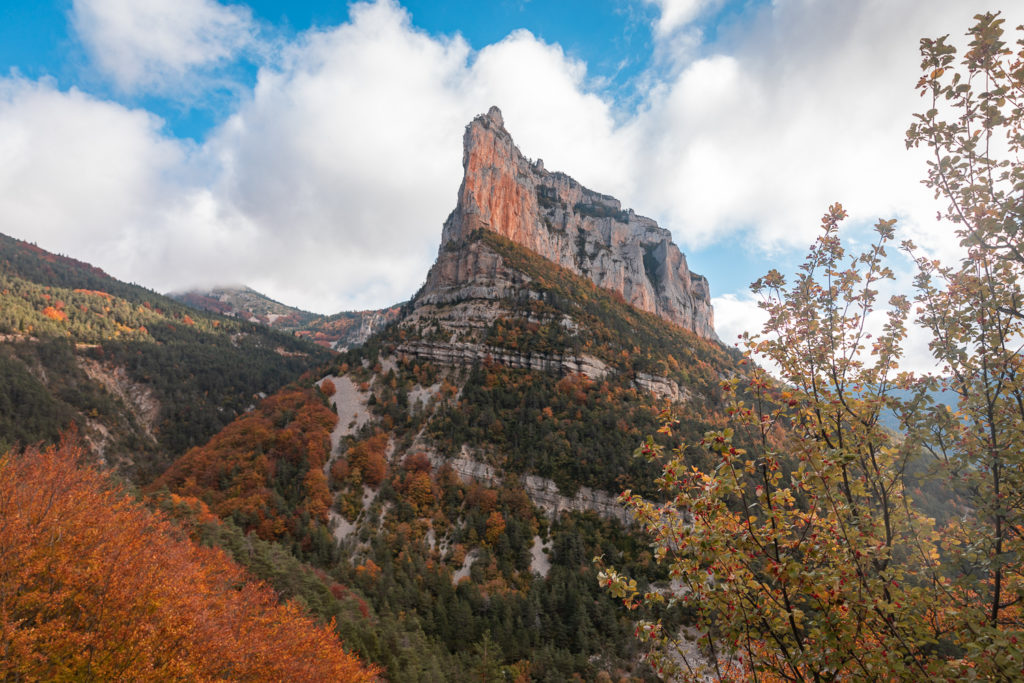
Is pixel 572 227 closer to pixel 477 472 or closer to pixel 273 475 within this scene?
pixel 477 472

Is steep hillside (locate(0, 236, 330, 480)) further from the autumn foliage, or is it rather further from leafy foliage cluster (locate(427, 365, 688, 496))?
leafy foliage cluster (locate(427, 365, 688, 496))

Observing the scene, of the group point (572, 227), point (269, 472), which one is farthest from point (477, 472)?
point (572, 227)

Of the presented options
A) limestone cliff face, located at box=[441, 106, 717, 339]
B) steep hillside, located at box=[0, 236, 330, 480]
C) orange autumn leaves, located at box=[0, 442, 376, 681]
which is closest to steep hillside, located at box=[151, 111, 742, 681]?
orange autumn leaves, located at box=[0, 442, 376, 681]

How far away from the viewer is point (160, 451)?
95.0 m

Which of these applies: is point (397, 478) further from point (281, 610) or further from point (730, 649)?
point (730, 649)

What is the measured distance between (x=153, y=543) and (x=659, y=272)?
163 meters

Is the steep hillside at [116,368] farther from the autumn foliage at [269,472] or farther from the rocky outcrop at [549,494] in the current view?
the rocky outcrop at [549,494]

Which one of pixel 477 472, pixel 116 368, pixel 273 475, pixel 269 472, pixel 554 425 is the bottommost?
pixel 273 475

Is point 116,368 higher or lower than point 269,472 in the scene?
higher

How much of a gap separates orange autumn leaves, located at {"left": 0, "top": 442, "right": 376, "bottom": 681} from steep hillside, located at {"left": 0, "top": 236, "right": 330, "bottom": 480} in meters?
81.1

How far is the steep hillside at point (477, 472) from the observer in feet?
133

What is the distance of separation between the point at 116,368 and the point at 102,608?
5161 inches

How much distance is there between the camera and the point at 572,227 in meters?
146

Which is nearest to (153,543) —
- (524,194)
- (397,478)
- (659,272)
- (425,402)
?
(397,478)
